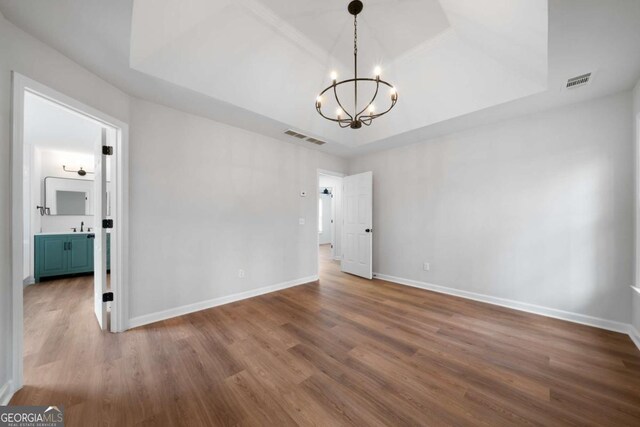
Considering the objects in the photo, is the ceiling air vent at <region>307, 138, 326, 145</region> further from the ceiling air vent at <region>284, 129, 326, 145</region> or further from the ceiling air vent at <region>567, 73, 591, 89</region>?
the ceiling air vent at <region>567, 73, 591, 89</region>

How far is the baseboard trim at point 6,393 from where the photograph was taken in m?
1.52

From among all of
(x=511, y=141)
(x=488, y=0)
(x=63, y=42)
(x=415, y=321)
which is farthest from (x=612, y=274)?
(x=63, y=42)

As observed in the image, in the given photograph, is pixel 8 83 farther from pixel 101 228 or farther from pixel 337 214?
pixel 337 214

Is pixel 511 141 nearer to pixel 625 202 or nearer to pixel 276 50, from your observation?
pixel 625 202

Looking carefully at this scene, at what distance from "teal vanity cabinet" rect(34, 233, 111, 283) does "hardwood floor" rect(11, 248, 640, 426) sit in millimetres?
1672

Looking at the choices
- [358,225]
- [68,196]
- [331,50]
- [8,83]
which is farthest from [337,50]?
[68,196]

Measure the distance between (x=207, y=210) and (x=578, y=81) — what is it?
4.70 meters

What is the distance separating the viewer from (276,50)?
270 centimetres

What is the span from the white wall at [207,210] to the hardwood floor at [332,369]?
1.81ft

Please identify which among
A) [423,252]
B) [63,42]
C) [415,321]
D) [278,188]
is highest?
[63,42]

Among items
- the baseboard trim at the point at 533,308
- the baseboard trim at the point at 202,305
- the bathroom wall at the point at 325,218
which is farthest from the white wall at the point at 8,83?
the bathroom wall at the point at 325,218

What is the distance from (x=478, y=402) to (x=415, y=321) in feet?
4.10

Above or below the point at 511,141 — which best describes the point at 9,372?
below

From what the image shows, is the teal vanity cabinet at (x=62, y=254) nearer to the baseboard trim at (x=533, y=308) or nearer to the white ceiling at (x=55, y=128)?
the white ceiling at (x=55, y=128)
